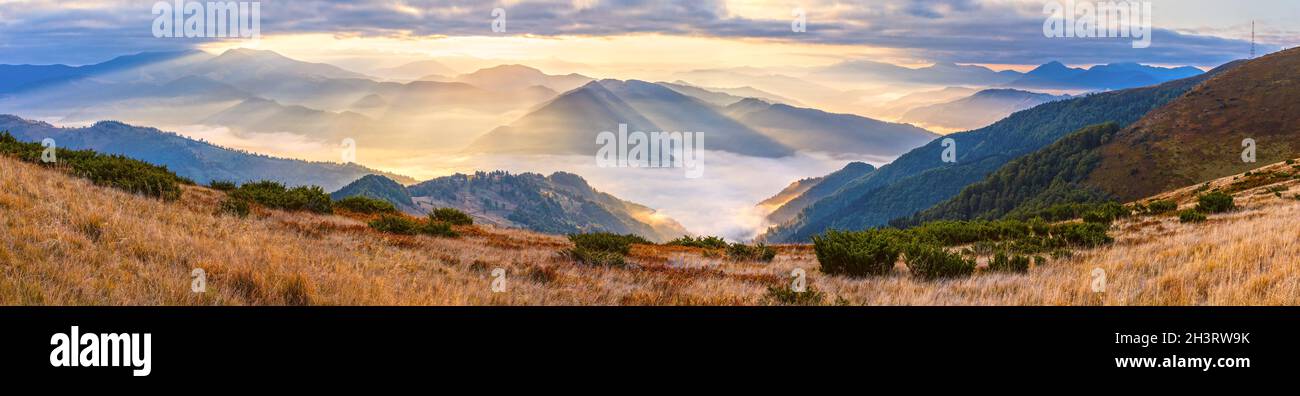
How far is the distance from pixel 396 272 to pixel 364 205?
2028cm

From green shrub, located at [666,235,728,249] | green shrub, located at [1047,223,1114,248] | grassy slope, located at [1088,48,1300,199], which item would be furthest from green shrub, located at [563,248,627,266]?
grassy slope, located at [1088,48,1300,199]

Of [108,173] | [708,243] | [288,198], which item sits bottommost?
[708,243]

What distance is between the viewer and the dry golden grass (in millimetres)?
8188

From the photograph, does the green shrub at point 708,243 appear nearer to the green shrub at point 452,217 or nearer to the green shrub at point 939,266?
the green shrub at point 452,217

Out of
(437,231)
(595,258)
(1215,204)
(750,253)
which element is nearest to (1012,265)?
(595,258)

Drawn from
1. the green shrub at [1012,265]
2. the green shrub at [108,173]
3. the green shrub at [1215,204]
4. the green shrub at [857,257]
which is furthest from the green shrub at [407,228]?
the green shrub at [1215,204]

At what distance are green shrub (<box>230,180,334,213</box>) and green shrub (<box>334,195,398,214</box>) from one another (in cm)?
254

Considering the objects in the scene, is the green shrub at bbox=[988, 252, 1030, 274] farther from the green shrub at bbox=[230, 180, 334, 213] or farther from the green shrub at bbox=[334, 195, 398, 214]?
the green shrub at bbox=[334, 195, 398, 214]

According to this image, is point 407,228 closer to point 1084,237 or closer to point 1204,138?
point 1084,237

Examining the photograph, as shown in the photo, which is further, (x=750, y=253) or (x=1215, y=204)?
(x=1215, y=204)

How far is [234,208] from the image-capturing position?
18.4 m
